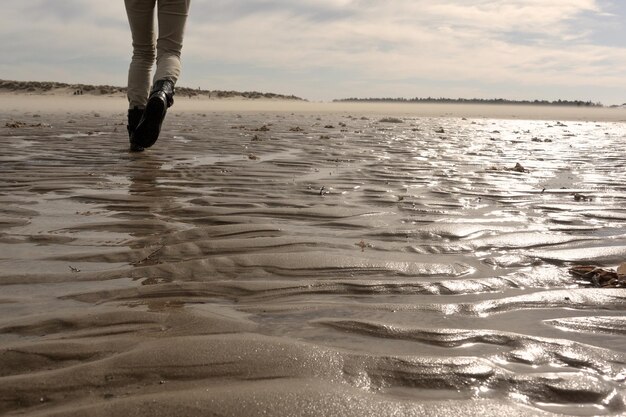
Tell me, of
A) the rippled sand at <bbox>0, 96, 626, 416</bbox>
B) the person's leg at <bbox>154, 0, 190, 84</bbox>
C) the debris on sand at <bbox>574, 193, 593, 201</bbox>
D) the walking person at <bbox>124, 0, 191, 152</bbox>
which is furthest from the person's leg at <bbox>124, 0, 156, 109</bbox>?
the debris on sand at <bbox>574, 193, 593, 201</bbox>

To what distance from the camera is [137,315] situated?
1701 millimetres

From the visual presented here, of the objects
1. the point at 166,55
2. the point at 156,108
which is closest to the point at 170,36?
the point at 166,55

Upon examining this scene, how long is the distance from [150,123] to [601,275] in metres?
3.75

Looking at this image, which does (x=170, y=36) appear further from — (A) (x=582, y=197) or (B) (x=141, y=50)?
(A) (x=582, y=197)

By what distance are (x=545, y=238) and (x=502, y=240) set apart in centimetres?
23

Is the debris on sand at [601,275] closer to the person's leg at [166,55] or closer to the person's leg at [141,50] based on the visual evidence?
the person's leg at [166,55]

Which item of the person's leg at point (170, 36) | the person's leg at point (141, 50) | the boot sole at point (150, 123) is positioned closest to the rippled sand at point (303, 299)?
the boot sole at point (150, 123)

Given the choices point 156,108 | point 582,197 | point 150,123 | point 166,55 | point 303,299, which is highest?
point 166,55

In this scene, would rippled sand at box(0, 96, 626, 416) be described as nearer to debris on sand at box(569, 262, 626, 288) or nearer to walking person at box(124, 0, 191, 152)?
debris on sand at box(569, 262, 626, 288)

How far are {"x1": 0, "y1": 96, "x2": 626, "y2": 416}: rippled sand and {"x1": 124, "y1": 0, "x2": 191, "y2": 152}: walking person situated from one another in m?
0.84

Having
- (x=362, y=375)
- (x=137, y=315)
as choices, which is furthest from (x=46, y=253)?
(x=362, y=375)

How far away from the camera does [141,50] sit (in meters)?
5.05

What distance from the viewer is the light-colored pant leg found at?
15.1 feet

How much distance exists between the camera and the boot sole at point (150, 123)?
4480 millimetres
